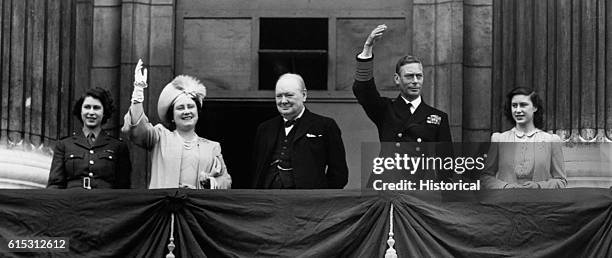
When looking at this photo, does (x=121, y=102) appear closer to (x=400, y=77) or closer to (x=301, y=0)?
(x=301, y=0)

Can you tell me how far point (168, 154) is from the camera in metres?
18.9

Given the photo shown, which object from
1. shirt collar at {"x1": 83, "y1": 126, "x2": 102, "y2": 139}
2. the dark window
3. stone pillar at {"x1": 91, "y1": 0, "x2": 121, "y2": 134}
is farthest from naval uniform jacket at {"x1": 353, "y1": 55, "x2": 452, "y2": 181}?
stone pillar at {"x1": 91, "y1": 0, "x2": 121, "y2": 134}

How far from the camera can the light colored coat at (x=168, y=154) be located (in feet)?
62.1

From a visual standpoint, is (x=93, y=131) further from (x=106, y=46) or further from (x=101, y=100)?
(x=106, y=46)

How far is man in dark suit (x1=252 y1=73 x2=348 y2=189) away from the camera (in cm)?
1900

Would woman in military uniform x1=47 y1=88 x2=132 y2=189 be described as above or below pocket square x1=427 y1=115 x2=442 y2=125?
below

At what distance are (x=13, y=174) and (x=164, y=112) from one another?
7.15 feet

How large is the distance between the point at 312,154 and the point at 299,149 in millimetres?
140

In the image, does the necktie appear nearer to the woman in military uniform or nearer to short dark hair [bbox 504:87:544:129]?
the woman in military uniform

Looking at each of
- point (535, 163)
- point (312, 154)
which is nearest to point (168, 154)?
point (312, 154)

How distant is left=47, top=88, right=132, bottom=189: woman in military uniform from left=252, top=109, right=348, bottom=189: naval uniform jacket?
1.42m

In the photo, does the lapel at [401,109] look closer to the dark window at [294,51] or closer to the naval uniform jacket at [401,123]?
the naval uniform jacket at [401,123]

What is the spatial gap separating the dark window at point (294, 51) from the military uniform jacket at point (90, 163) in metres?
3.51

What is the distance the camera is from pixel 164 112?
1923cm
